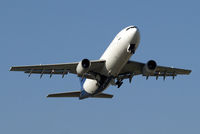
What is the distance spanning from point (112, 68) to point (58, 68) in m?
5.57

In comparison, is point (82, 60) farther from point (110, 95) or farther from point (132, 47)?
point (110, 95)

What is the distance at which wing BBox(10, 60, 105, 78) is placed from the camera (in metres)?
38.7

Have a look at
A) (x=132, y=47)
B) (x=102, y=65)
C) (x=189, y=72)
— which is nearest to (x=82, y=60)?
(x=102, y=65)

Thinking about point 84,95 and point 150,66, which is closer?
point 150,66

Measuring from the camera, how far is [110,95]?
47125 millimetres

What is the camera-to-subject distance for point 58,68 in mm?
40406

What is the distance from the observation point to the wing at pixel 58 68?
38688mm

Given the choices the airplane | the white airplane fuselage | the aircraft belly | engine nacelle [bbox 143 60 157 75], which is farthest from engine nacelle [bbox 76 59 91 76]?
engine nacelle [bbox 143 60 157 75]

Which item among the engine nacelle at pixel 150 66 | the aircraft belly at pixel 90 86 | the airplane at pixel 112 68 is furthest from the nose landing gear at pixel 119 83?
the engine nacelle at pixel 150 66

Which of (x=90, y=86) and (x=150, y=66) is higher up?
(x=150, y=66)

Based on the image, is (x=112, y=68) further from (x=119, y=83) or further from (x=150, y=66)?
(x=150, y=66)

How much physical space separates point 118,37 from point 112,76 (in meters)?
3.69

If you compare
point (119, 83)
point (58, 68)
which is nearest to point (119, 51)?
point (119, 83)

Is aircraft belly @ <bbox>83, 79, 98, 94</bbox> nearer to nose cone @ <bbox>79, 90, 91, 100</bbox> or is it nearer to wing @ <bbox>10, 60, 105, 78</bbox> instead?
nose cone @ <bbox>79, 90, 91, 100</bbox>
